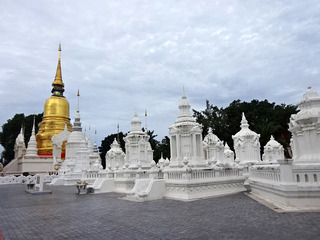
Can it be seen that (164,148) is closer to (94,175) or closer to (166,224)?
(94,175)

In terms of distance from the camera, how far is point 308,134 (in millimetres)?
11922

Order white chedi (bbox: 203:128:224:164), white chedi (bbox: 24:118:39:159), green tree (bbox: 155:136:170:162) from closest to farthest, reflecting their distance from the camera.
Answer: white chedi (bbox: 203:128:224:164) → white chedi (bbox: 24:118:39:159) → green tree (bbox: 155:136:170:162)

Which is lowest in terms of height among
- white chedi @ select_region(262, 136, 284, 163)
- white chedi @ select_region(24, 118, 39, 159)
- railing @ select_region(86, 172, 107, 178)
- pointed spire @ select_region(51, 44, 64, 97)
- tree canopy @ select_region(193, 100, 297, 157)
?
railing @ select_region(86, 172, 107, 178)

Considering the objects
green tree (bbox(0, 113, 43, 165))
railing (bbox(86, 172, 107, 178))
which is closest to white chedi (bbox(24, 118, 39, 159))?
green tree (bbox(0, 113, 43, 165))

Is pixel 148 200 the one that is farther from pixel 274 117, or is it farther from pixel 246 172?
pixel 274 117

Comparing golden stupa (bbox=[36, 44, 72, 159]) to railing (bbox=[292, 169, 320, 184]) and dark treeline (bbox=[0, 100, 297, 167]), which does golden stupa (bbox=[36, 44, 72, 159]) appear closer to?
dark treeline (bbox=[0, 100, 297, 167])

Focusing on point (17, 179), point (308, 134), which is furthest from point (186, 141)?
point (17, 179)

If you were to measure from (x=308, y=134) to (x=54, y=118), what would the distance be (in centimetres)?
4626

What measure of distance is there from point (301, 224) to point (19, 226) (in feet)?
27.3

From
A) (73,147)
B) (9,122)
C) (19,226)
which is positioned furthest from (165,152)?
(19,226)

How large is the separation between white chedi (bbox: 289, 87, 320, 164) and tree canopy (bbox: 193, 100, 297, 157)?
30.4 metres

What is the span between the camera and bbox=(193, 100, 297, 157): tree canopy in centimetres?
4266

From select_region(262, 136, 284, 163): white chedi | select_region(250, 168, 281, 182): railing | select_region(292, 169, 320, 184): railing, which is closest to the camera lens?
select_region(292, 169, 320, 184): railing

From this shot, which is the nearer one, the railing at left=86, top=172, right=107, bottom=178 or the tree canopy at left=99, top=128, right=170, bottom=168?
the railing at left=86, top=172, right=107, bottom=178
